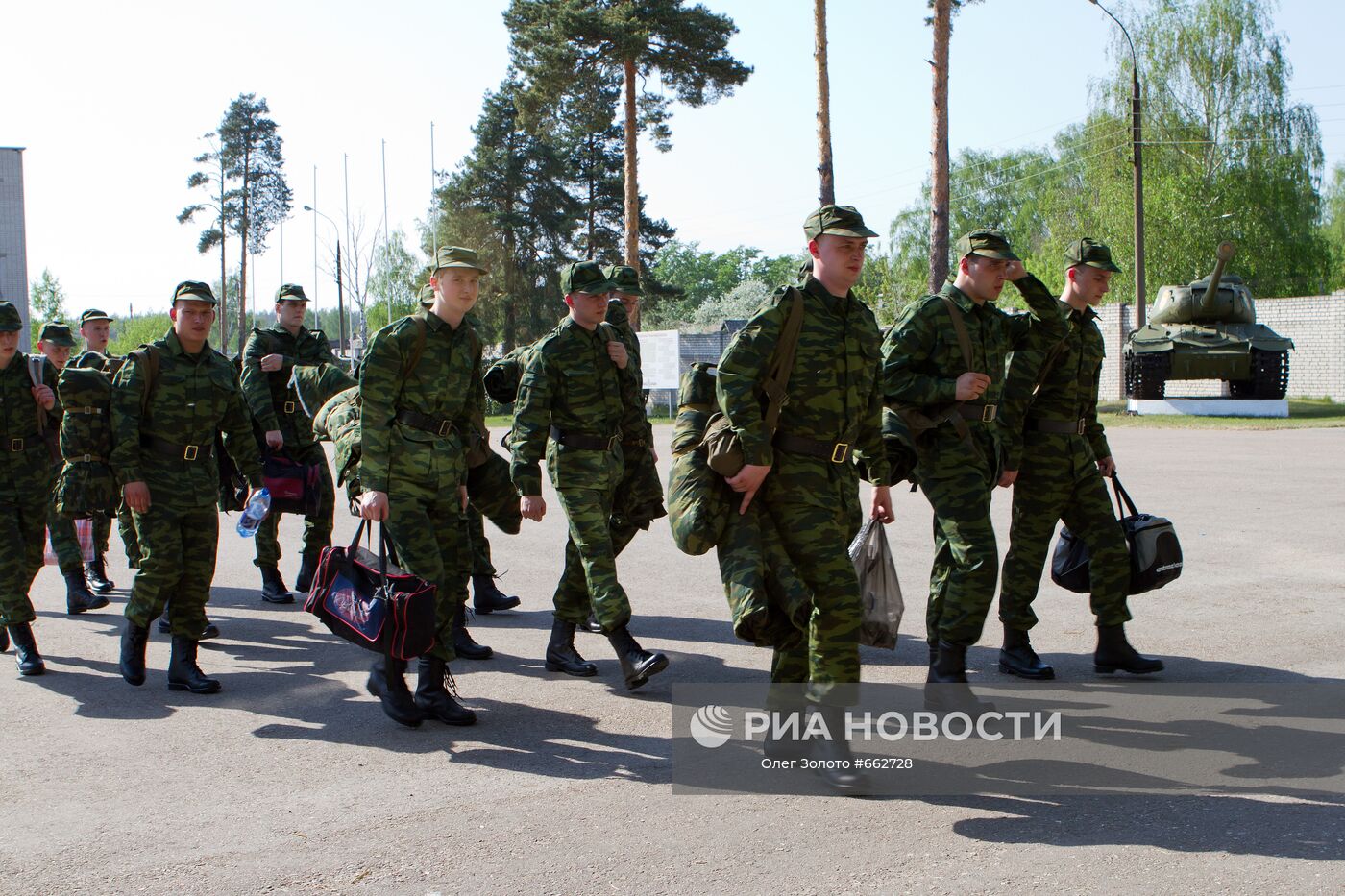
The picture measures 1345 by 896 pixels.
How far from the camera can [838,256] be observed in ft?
16.4

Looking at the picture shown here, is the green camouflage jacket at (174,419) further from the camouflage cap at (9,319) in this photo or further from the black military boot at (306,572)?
the black military boot at (306,572)

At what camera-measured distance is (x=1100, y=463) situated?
6754 mm

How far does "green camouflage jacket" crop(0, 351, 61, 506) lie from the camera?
750 cm

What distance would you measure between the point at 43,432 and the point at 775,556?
16.7ft

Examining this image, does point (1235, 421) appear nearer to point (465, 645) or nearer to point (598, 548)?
point (465, 645)

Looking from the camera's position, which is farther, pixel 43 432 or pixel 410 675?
pixel 43 432

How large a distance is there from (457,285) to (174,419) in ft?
6.61

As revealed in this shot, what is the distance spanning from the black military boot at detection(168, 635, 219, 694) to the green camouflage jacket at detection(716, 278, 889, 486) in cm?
338

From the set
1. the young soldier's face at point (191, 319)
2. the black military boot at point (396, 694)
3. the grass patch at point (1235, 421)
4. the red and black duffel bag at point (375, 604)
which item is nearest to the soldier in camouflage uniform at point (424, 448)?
the black military boot at point (396, 694)

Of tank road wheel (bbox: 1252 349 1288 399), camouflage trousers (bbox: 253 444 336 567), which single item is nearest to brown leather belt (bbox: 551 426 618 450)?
camouflage trousers (bbox: 253 444 336 567)

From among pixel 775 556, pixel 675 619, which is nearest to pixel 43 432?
pixel 675 619

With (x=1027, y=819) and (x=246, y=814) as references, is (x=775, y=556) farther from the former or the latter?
(x=246, y=814)

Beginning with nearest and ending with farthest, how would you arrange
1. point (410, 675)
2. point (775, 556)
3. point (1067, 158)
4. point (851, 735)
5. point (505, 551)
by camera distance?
point (775, 556) < point (851, 735) < point (410, 675) < point (505, 551) < point (1067, 158)

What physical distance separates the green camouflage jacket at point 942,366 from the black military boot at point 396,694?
8.21ft
